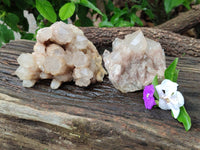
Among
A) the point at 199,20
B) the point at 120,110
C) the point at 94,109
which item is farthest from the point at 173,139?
the point at 199,20

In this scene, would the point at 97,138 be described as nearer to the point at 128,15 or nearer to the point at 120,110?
the point at 120,110

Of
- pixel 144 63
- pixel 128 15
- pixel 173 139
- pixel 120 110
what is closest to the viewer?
pixel 173 139

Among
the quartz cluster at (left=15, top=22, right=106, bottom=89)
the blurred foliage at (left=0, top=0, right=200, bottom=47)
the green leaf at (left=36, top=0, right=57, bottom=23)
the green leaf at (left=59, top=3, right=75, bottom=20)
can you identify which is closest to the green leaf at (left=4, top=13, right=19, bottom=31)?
the blurred foliage at (left=0, top=0, right=200, bottom=47)

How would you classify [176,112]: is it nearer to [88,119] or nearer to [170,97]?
[170,97]

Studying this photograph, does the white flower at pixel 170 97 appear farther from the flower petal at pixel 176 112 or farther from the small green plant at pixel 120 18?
the small green plant at pixel 120 18

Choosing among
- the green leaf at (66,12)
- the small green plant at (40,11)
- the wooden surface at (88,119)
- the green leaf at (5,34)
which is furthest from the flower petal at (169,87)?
the green leaf at (5,34)
